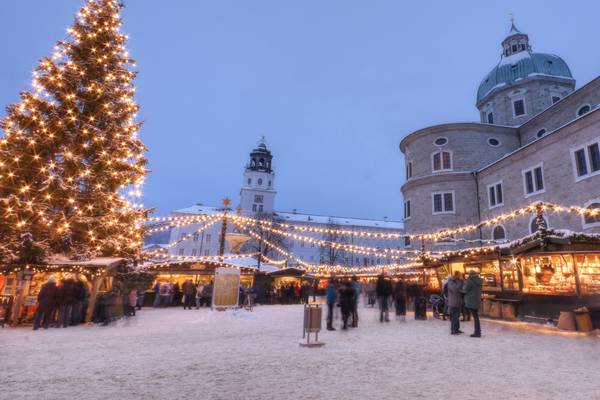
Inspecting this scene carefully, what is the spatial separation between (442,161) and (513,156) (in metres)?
7.07

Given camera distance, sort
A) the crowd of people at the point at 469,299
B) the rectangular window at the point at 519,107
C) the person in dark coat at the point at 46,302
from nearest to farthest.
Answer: the crowd of people at the point at 469,299
the person in dark coat at the point at 46,302
the rectangular window at the point at 519,107

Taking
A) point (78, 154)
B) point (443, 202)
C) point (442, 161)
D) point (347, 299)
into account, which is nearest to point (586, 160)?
point (443, 202)

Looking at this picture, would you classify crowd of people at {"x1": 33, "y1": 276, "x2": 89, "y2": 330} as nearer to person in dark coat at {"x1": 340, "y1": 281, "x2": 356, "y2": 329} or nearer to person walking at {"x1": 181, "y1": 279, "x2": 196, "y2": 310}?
person walking at {"x1": 181, "y1": 279, "x2": 196, "y2": 310}

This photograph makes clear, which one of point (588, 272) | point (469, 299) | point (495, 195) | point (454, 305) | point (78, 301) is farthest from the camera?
point (495, 195)

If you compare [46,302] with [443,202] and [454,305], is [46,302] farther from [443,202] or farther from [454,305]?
[443,202]

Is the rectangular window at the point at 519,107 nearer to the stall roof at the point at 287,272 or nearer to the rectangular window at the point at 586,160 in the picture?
the rectangular window at the point at 586,160

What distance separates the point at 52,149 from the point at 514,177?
27680 mm

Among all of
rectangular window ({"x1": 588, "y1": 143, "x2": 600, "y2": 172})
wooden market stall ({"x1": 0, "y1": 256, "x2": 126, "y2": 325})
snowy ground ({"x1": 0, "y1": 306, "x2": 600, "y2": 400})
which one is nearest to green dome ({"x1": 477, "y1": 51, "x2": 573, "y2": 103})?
rectangular window ({"x1": 588, "y1": 143, "x2": 600, "y2": 172})

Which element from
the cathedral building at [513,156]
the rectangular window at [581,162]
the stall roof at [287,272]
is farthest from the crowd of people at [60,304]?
the rectangular window at [581,162]

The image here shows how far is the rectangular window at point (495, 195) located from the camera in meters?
26.4

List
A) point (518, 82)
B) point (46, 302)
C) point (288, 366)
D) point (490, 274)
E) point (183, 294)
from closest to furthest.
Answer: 1. point (288, 366)
2. point (46, 302)
3. point (490, 274)
4. point (183, 294)
5. point (518, 82)

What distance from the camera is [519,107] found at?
108 ft

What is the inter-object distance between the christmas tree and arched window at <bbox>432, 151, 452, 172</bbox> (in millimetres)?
26191

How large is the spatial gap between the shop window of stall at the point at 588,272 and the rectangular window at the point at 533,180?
451 inches
